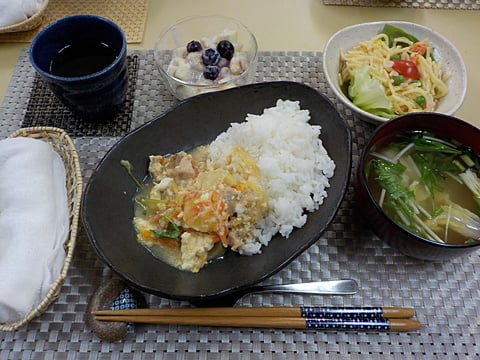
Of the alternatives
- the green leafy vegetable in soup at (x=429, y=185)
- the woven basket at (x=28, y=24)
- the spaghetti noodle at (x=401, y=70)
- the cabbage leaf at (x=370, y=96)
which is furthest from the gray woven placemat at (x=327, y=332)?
the woven basket at (x=28, y=24)

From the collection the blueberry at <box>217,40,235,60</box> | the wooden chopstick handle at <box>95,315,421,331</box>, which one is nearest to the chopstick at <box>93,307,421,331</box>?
the wooden chopstick handle at <box>95,315,421,331</box>

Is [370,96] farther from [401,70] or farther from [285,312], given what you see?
[285,312]

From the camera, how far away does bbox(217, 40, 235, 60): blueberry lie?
1871 mm

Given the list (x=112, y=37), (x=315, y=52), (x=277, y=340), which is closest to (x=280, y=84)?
(x=315, y=52)

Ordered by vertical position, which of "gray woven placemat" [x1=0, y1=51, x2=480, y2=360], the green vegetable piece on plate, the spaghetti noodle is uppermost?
the green vegetable piece on plate

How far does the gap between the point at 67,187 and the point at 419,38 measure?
1.67m

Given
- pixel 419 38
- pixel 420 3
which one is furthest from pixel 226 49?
pixel 420 3

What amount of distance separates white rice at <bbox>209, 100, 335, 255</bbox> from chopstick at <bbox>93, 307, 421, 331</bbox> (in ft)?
0.68

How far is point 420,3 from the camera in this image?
2371 mm

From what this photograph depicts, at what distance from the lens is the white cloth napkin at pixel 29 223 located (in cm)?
123

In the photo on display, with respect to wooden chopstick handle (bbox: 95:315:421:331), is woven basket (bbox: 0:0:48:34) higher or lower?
higher

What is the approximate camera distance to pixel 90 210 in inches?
55.1

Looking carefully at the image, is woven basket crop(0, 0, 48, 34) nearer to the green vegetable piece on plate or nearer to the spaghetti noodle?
the spaghetti noodle

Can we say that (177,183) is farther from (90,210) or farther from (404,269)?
(404,269)
